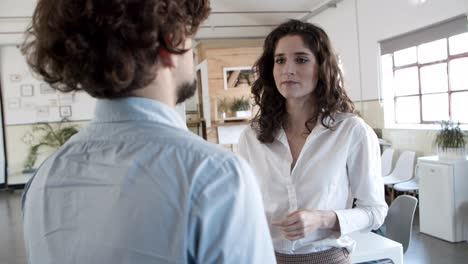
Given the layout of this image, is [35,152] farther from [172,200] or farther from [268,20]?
[172,200]

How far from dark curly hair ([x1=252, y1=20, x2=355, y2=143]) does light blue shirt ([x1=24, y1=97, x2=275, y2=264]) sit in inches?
40.7

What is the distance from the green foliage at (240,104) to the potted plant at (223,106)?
14cm

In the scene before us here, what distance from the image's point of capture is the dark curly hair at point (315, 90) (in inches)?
66.2

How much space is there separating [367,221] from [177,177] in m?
1.13

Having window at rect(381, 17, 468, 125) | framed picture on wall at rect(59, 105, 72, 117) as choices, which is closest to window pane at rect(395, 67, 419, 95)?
window at rect(381, 17, 468, 125)

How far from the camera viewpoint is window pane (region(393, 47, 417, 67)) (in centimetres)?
653

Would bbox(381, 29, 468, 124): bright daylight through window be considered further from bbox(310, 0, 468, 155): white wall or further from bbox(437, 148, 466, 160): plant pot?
bbox(437, 148, 466, 160): plant pot

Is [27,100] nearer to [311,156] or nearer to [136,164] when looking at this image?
[311,156]

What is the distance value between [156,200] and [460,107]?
6.10 m

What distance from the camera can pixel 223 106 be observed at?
890 centimetres

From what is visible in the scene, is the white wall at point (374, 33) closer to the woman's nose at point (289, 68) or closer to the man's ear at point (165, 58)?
the woman's nose at point (289, 68)

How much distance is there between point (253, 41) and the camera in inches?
431

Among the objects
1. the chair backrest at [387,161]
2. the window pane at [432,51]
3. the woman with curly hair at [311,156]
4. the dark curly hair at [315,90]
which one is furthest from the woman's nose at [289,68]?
the chair backrest at [387,161]

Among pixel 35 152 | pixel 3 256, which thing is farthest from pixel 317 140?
pixel 35 152
